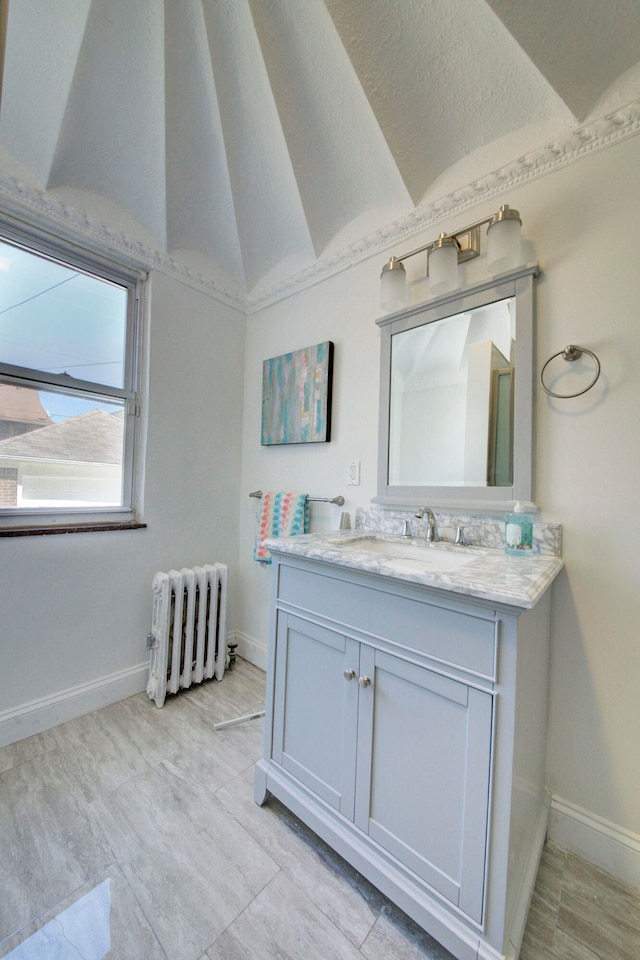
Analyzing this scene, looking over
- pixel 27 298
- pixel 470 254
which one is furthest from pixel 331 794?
pixel 27 298

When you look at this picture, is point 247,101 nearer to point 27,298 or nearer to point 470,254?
point 470,254

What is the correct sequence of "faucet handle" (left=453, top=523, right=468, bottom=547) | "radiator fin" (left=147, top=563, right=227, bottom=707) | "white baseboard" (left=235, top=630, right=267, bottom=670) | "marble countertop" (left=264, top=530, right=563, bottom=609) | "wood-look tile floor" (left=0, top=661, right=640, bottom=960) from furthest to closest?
1. "white baseboard" (left=235, top=630, right=267, bottom=670)
2. "radiator fin" (left=147, top=563, right=227, bottom=707)
3. "faucet handle" (left=453, top=523, right=468, bottom=547)
4. "wood-look tile floor" (left=0, top=661, right=640, bottom=960)
5. "marble countertop" (left=264, top=530, right=563, bottom=609)

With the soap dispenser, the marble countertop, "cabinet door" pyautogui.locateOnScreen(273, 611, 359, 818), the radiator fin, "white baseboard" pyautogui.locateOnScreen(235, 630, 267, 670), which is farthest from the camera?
"white baseboard" pyautogui.locateOnScreen(235, 630, 267, 670)

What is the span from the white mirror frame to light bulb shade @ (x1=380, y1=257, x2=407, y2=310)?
55 mm

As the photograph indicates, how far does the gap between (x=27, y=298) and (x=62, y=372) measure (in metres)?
0.33

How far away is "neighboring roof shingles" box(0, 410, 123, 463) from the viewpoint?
1.63m

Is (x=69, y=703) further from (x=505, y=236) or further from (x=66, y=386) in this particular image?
(x=505, y=236)

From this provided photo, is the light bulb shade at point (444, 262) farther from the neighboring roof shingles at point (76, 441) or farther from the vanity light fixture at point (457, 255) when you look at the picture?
the neighboring roof shingles at point (76, 441)

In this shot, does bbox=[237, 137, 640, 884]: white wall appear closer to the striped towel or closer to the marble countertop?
the marble countertop

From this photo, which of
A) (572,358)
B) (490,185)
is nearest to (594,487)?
(572,358)

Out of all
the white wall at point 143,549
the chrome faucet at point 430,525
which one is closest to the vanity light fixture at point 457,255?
the chrome faucet at point 430,525

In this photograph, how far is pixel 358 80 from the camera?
1.34m

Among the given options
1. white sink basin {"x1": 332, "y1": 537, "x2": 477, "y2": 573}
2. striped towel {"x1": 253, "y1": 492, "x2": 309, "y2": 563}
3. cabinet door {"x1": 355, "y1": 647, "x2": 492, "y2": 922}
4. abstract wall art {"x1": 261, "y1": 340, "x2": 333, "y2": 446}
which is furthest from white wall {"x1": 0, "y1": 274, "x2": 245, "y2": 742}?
cabinet door {"x1": 355, "y1": 647, "x2": 492, "y2": 922}

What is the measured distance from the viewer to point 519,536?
1188 millimetres
